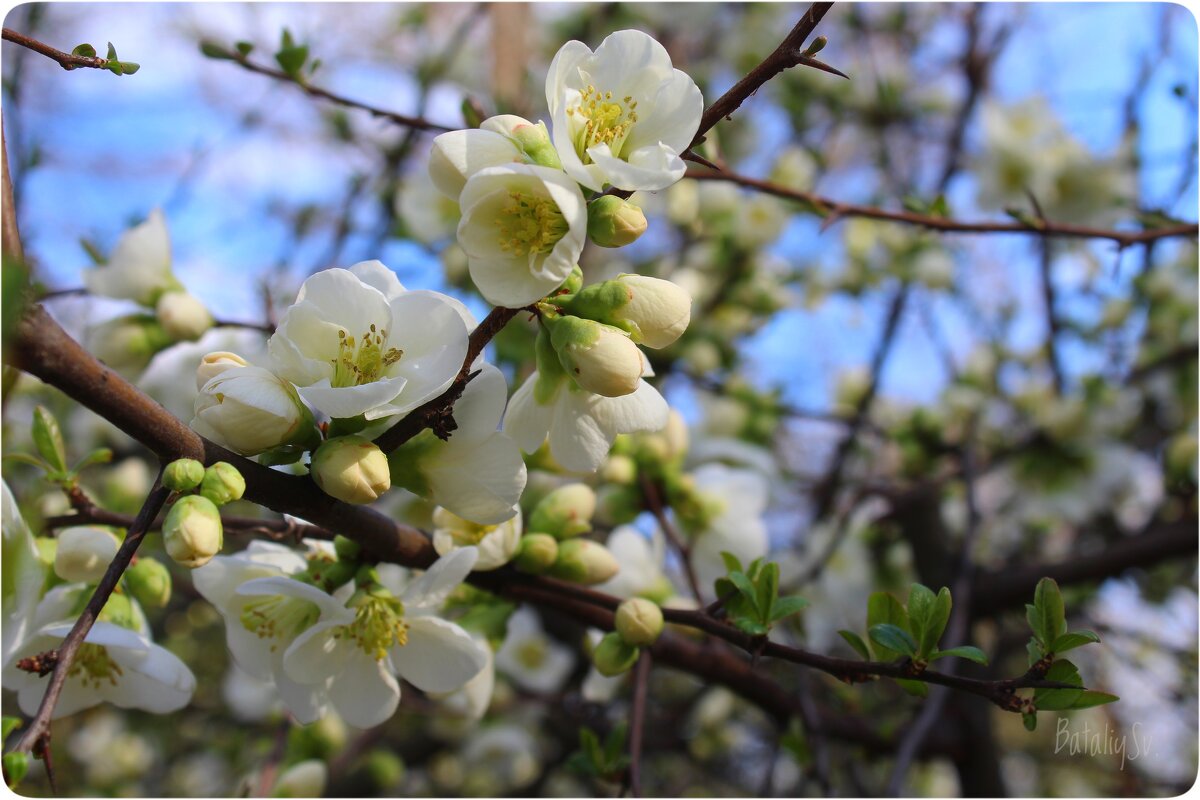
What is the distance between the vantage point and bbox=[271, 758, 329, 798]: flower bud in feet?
4.91

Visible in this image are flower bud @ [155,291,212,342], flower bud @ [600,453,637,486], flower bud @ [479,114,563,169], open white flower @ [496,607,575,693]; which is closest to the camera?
flower bud @ [479,114,563,169]

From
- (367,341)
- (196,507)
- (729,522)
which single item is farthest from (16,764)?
(729,522)

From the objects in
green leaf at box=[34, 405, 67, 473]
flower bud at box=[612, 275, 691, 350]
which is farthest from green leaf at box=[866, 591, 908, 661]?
green leaf at box=[34, 405, 67, 473]

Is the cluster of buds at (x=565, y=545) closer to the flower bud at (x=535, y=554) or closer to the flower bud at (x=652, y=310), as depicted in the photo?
the flower bud at (x=535, y=554)

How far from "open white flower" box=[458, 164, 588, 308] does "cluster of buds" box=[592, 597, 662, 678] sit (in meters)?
0.41

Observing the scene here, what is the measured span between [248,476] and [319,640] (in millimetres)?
287

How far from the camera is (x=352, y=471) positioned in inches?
30.7

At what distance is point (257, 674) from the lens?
108 cm

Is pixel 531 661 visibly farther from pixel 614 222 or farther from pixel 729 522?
pixel 614 222

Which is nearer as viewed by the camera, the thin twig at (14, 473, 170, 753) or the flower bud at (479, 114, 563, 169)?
the thin twig at (14, 473, 170, 753)

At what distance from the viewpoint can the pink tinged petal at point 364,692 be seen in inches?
42.4

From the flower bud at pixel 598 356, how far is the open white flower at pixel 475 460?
90 mm

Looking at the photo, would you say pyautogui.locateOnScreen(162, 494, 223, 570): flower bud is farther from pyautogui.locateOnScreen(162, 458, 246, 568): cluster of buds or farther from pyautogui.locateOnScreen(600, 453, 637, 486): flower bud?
pyautogui.locateOnScreen(600, 453, 637, 486): flower bud

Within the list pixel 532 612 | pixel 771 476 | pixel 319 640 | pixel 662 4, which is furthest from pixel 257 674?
pixel 662 4
